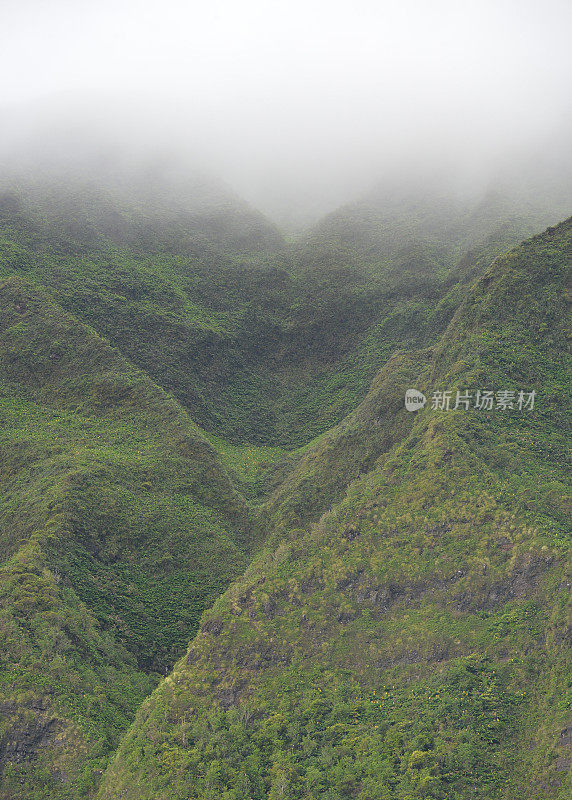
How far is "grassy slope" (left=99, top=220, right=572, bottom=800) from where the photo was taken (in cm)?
2405

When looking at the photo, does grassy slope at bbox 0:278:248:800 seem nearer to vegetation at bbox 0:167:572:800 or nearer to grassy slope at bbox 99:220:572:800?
vegetation at bbox 0:167:572:800

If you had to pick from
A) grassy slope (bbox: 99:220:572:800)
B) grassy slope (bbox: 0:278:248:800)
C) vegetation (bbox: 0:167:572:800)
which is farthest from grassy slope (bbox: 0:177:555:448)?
grassy slope (bbox: 99:220:572:800)

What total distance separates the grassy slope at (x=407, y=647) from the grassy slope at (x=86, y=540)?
399 cm

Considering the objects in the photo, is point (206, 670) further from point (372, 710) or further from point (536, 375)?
point (536, 375)

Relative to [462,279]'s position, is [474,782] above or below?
below

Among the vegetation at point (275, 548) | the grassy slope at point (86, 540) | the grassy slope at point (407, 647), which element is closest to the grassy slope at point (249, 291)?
the vegetation at point (275, 548)

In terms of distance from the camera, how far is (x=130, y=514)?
43625 millimetres

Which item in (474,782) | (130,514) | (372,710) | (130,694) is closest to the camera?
(474,782)

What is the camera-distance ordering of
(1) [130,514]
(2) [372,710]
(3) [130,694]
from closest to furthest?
(2) [372,710] → (3) [130,694] → (1) [130,514]

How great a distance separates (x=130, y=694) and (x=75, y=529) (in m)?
10.8

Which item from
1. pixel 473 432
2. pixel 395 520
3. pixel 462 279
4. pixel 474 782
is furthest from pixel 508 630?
pixel 462 279

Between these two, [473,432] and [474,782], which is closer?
[474,782]

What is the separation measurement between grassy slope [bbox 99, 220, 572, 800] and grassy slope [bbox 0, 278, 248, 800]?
3985mm

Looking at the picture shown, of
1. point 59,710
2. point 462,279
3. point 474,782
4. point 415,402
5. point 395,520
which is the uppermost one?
point 462,279
